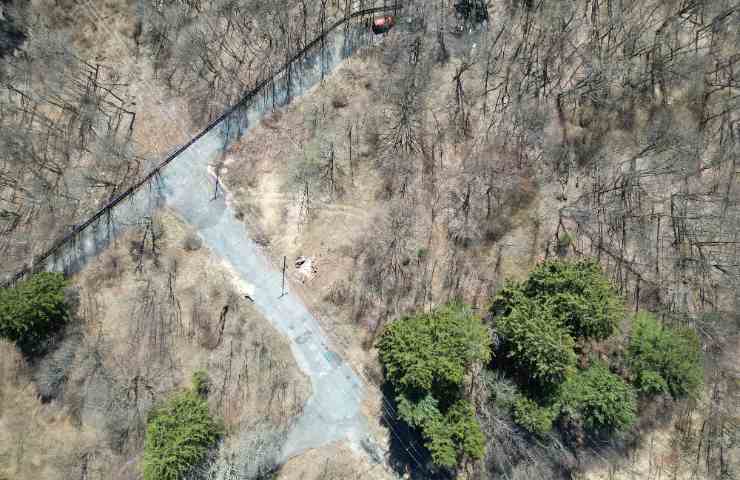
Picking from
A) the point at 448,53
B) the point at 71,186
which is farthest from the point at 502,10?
the point at 71,186

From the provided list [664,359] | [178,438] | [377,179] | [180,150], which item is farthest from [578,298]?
[180,150]

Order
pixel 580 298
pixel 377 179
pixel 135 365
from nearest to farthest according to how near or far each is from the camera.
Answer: pixel 580 298
pixel 135 365
pixel 377 179

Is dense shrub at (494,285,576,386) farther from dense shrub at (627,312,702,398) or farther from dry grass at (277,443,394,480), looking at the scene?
dry grass at (277,443,394,480)

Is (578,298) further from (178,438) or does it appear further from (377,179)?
(178,438)

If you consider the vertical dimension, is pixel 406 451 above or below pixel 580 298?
below

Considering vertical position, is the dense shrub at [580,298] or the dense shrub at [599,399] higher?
the dense shrub at [580,298]

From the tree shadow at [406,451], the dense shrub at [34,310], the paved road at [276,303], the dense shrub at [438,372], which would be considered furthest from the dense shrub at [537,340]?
the dense shrub at [34,310]

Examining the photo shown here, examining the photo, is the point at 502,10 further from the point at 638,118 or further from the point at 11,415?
the point at 11,415

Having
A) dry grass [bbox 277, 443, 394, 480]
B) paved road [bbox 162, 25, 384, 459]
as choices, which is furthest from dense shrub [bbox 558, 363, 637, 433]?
paved road [bbox 162, 25, 384, 459]

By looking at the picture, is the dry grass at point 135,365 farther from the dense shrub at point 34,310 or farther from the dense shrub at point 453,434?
the dense shrub at point 453,434
